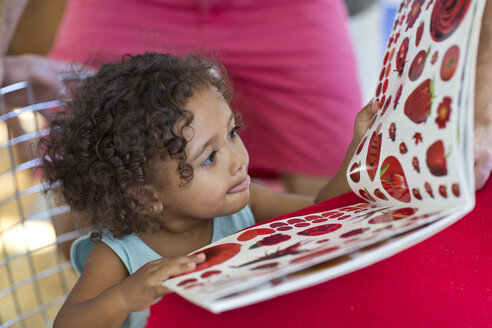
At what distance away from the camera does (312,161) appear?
4.47 feet

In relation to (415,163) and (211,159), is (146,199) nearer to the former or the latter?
(211,159)

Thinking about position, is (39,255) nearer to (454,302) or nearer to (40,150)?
(40,150)

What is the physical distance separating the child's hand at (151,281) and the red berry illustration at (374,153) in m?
0.19

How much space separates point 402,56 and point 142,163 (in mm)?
335

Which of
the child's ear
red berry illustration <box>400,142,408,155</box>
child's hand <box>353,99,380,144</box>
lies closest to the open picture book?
red berry illustration <box>400,142,408,155</box>

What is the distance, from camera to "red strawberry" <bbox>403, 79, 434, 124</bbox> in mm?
489

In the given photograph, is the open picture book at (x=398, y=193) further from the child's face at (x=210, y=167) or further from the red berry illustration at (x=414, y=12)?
the child's face at (x=210, y=167)

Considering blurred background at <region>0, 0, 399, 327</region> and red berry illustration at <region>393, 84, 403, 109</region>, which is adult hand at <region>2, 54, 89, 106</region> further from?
red berry illustration at <region>393, 84, 403, 109</region>

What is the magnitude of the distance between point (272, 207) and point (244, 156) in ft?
0.63

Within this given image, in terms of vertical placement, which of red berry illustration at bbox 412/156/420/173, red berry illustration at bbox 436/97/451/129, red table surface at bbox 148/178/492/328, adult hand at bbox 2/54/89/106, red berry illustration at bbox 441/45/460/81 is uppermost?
adult hand at bbox 2/54/89/106

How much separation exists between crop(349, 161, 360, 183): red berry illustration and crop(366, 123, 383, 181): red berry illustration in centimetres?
2

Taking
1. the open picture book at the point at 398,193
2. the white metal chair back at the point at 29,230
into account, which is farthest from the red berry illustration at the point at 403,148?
the white metal chair back at the point at 29,230

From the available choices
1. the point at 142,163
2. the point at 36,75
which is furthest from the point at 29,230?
the point at 142,163

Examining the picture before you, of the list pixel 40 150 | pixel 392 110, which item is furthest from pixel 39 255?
pixel 392 110
